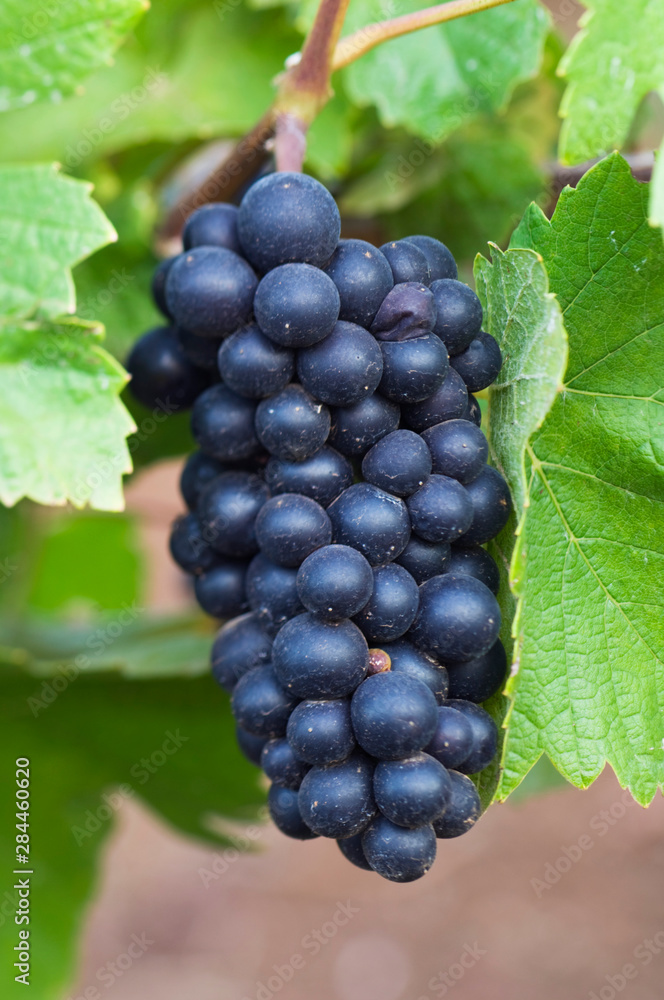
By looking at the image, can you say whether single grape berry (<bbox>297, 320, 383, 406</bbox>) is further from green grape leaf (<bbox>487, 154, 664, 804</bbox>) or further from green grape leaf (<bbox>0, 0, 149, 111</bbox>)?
green grape leaf (<bbox>0, 0, 149, 111</bbox>)

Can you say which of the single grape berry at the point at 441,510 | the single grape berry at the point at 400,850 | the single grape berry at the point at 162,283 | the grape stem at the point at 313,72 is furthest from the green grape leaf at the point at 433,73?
the single grape berry at the point at 400,850

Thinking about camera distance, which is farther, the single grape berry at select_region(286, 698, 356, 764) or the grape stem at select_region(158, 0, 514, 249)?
the grape stem at select_region(158, 0, 514, 249)

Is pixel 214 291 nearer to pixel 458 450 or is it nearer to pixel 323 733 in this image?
pixel 458 450

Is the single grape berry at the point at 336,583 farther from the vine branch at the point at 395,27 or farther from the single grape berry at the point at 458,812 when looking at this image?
the vine branch at the point at 395,27

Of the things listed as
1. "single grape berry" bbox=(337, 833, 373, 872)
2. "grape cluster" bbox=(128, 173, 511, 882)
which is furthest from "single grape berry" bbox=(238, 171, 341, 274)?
"single grape berry" bbox=(337, 833, 373, 872)

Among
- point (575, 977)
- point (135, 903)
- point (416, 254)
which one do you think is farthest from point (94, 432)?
point (135, 903)

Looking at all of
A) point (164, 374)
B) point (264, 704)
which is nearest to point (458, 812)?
point (264, 704)

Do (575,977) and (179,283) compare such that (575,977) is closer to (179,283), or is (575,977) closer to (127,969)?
(127,969)
